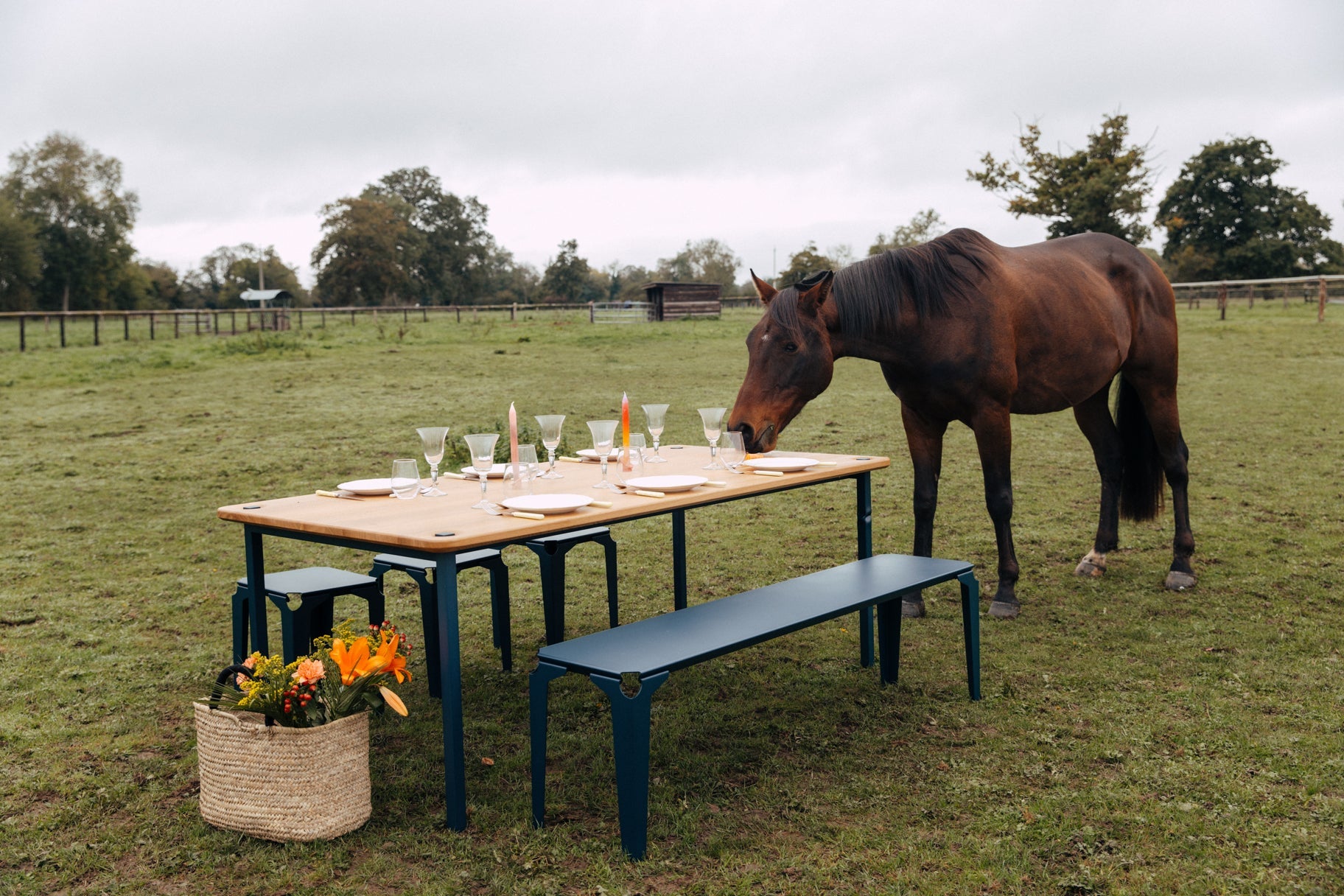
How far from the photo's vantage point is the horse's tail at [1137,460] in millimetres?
5805

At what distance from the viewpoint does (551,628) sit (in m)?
4.36

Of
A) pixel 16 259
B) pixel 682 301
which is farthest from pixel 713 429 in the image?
pixel 16 259

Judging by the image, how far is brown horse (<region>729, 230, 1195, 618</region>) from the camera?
4.12 meters

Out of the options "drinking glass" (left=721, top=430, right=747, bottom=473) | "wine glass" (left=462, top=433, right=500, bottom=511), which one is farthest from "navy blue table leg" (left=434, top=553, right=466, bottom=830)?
"drinking glass" (left=721, top=430, right=747, bottom=473)

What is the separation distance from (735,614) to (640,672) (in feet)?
2.40

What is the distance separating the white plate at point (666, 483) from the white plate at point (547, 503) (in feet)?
0.98

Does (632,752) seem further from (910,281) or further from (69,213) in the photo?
(69,213)

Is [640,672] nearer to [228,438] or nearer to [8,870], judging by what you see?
[8,870]

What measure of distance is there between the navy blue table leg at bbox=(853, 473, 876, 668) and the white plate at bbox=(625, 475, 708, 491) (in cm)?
97

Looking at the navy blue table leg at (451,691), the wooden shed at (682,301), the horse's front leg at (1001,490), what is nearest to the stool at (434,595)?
the navy blue table leg at (451,691)

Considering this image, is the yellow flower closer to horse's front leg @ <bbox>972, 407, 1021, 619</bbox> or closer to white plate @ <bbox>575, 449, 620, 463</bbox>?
white plate @ <bbox>575, 449, 620, 463</bbox>

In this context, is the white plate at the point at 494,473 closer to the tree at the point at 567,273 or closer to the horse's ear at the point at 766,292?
the horse's ear at the point at 766,292

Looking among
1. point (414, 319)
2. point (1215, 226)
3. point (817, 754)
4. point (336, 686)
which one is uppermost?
point (1215, 226)

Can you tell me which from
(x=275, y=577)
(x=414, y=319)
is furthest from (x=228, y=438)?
(x=414, y=319)
